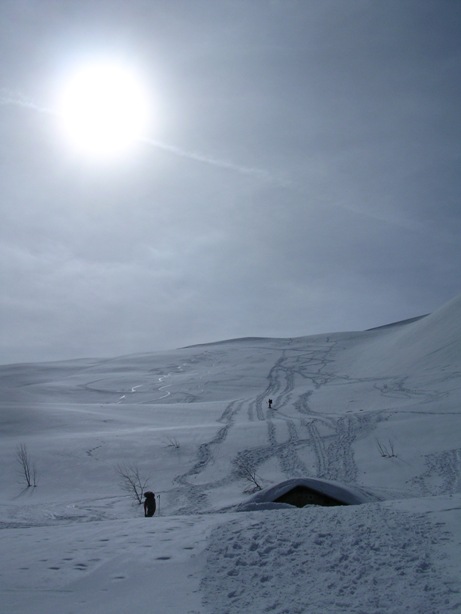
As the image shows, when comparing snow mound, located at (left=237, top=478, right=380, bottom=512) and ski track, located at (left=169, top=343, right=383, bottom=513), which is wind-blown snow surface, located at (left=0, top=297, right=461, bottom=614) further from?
snow mound, located at (left=237, top=478, right=380, bottom=512)

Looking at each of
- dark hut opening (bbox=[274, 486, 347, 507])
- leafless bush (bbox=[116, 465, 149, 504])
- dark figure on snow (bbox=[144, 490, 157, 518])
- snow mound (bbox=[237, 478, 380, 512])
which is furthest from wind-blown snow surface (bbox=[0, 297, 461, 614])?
dark figure on snow (bbox=[144, 490, 157, 518])

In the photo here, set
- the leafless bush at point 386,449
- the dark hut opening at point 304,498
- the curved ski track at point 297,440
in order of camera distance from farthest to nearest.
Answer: the leafless bush at point 386,449
the curved ski track at point 297,440
the dark hut opening at point 304,498

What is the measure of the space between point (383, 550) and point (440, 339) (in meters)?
39.6

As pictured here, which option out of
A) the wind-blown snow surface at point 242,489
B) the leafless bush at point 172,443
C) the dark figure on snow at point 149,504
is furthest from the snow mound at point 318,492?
the leafless bush at point 172,443

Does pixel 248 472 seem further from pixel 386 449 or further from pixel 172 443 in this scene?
pixel 172 443

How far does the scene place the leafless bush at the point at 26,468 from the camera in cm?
1830

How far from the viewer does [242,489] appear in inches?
643

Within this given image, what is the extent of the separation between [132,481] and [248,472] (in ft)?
13.8

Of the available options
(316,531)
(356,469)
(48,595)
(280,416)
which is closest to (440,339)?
(280,416)

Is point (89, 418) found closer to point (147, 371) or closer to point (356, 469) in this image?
point (356, 469)

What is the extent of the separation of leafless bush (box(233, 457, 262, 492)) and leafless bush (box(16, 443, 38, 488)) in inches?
294

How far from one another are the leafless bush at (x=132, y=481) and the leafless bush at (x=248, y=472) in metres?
3.43

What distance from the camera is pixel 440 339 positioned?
42312 millimetres

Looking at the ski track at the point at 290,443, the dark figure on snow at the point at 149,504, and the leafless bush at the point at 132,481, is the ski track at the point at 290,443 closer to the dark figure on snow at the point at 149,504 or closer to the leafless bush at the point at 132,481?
the leafless bush at the point at 132,481
